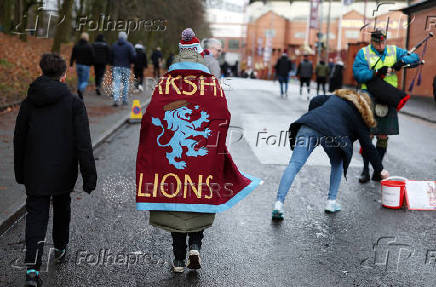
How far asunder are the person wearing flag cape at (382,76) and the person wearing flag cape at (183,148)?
3539 millimetres

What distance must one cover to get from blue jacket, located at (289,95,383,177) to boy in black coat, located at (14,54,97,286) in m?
2.46

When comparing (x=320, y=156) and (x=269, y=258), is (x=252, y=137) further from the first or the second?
(x=269, y=258)

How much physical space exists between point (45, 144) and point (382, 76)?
4.61 m

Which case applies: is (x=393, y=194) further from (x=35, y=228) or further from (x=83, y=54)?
(x=83, y=54)

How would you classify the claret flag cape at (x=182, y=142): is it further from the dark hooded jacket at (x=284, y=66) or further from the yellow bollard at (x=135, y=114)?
the dark hooded jacket at (x=284, y=66)

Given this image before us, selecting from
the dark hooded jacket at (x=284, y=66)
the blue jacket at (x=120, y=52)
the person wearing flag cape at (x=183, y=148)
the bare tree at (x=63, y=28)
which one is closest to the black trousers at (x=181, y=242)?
the person wearing flag cape at (x=183, y=148)

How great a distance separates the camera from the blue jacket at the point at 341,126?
18.3 ft

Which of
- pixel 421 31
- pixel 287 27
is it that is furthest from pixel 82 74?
pixel 287 27

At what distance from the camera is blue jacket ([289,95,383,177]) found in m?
5.59

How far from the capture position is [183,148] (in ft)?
13.3

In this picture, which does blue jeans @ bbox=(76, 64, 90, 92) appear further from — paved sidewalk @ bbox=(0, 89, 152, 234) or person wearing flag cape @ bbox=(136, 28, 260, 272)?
person wearing flag cape @ bbox=(136, 28, 260, 272)

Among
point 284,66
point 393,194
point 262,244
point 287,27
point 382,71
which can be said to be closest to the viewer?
point 262,244

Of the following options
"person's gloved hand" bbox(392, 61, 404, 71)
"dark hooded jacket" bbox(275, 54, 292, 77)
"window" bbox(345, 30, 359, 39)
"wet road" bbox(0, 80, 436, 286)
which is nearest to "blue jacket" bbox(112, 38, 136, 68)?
"wet road" bbox(0, 80, 436, 286)

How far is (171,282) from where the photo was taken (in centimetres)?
418
